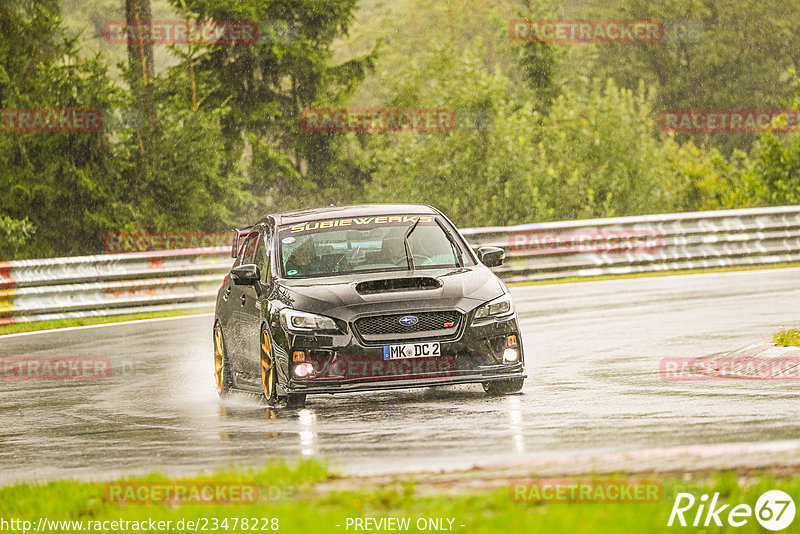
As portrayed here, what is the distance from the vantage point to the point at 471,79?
41.0 m

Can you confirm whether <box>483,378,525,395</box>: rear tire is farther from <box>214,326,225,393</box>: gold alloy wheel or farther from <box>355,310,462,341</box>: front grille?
<box>214,326,225,393</box>: gold alloy wheel

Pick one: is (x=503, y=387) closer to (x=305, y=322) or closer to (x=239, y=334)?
(x=305, y=322)

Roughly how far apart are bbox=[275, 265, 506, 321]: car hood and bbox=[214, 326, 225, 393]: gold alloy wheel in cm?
173

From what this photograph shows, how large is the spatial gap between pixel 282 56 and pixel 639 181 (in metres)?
12.6

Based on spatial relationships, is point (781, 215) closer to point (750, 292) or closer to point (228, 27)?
point (750, 292)

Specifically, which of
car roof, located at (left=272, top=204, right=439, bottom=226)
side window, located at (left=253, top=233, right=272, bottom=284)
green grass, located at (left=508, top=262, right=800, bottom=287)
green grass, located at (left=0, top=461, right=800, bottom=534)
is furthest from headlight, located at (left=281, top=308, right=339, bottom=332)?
green grass, located at (left=508, top=262, right=800, bottom=287)

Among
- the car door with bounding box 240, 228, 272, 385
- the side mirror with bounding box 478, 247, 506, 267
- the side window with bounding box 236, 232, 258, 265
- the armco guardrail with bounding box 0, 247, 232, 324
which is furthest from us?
the armco guardrail with bounding box 0, 247, 232, 324

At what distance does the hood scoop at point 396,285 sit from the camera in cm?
1193

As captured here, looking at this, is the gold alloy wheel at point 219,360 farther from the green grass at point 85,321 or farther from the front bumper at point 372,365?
the green grass at point 85,321

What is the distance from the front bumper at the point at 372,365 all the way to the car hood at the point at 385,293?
9.4 inches

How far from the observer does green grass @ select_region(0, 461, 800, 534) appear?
6.46m

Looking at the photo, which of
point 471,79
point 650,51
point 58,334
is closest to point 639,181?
point 471,79

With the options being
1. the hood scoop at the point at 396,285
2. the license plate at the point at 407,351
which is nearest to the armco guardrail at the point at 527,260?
the hood scoop at the point at 396,285

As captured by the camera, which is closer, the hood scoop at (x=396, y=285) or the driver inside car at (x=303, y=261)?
the hood scoop at (x=396, y=285)
